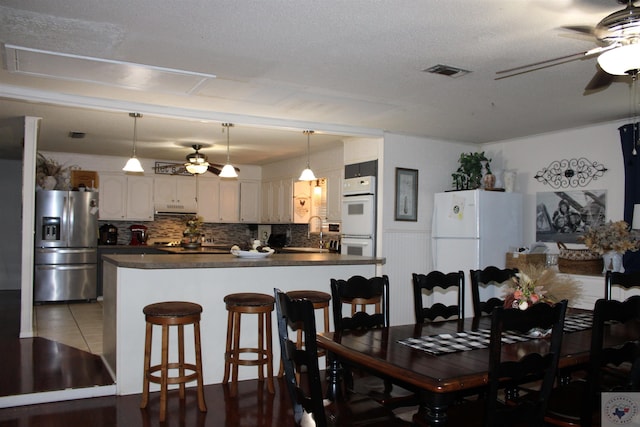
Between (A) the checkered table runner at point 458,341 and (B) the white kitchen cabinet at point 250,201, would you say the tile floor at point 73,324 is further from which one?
(A) the checkered table runner at point 458,341

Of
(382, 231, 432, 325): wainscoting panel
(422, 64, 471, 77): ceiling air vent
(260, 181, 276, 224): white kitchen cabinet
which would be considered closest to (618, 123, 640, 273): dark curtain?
(382, 231, 432, 325): wainscoting panel

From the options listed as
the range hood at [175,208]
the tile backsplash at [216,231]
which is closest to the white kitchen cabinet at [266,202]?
the tile backsplash at [216,231]

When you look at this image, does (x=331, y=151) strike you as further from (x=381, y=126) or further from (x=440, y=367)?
(x=440, y=367)

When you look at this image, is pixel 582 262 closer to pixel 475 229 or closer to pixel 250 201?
pixel 475 229

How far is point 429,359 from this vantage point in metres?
2.14

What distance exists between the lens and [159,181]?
8508mm

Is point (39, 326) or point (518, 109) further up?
point (518, 109)

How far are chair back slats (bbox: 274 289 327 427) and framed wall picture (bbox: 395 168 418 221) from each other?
3.93 meters

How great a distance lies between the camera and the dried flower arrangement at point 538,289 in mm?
2613

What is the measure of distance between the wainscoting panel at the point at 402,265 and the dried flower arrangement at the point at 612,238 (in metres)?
1.86

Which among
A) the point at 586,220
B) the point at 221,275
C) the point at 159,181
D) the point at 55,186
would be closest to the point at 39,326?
the point at 55,186

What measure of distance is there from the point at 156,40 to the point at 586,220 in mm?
4543

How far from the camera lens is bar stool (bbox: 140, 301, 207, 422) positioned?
3.35 meters

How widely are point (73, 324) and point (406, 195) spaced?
416cm
